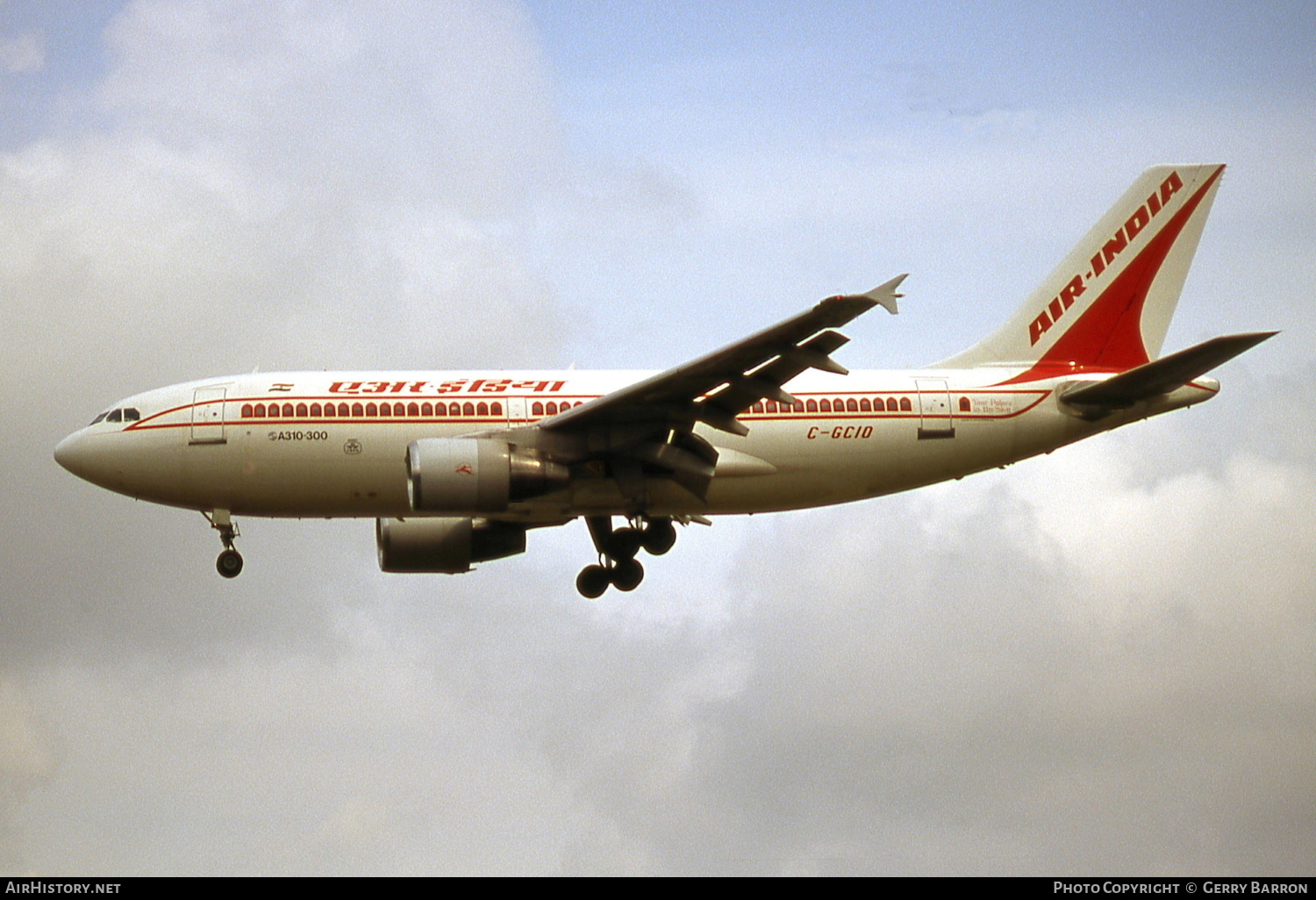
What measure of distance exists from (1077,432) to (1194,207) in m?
6.99

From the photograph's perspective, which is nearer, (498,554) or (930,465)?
(930,465)

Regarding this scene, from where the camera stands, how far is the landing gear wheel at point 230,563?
118 ft

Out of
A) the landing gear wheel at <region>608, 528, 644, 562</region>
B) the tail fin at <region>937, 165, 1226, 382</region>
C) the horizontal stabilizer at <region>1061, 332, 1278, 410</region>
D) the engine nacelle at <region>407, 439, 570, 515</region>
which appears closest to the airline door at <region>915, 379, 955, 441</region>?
the tail fin at <region>937, 165, 1226, 382</region>

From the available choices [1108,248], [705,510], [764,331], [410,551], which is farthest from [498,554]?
[1108,248]

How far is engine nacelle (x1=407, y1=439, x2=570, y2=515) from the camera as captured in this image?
107ft

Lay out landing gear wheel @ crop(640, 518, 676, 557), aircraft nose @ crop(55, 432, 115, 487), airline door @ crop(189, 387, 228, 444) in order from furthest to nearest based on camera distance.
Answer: landing gear wheel @ crop(640, 518, 676, 557) → aircraft nose @ crop(55, 432, 115, 487) → airline door @ crop(189, 387, 228, 444)

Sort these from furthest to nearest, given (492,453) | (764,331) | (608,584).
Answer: (608,584)
(492,453)
(764,331)

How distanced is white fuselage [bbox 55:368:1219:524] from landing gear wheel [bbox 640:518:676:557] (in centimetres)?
168

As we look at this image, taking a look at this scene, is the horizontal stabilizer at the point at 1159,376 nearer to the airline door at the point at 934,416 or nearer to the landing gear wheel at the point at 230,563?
the airline door at the point at 934,416

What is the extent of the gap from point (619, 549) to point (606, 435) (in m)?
4.48

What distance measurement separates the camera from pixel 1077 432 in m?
36.3

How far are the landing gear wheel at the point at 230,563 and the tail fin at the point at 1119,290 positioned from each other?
51.6 feet

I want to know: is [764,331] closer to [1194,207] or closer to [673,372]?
[673,372]

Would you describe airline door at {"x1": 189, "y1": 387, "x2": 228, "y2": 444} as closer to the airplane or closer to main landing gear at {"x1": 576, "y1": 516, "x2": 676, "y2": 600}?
the airplane
